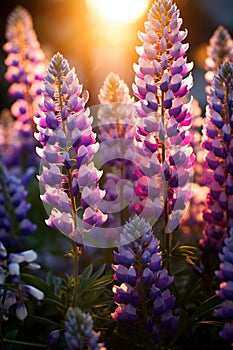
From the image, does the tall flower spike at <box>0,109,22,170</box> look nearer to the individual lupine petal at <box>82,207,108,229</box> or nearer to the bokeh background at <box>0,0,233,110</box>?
the bokeh background at <box>0,0,233,110</box>

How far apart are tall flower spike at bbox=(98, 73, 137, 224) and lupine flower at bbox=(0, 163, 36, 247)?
1.16ft

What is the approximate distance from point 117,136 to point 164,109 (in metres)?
0.43

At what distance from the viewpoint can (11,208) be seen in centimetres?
244

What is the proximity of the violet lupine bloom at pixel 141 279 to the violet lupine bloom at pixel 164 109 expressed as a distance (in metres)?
0.26

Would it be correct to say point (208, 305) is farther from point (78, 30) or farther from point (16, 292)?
point (78, 30)

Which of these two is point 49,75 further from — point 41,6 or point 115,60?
point 115,60

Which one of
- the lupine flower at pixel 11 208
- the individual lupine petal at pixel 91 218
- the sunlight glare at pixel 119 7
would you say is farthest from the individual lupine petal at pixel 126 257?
the sunlight glare at pixel 119 7

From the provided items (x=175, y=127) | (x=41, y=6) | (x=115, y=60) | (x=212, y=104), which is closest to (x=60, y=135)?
(x=175, y=127)

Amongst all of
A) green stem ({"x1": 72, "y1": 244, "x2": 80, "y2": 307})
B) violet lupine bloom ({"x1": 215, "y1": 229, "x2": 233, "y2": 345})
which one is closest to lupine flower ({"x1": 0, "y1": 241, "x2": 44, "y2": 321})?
green stem ({"x1": 72, "y1": 244, "x2": 80, "y2": 307})

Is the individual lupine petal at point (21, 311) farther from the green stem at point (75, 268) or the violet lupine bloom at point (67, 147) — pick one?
the violet lupine bloom at point (67, 147)

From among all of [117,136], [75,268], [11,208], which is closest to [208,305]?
[75,268]

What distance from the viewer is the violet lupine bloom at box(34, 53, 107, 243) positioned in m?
1.74

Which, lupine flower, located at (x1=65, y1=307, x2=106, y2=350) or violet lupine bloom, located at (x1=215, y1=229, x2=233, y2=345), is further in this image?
violet lupine bloom, located at (x1=215, y1=229, x2=233, y2=345)

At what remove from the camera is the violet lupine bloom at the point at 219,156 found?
1938 millimetres
